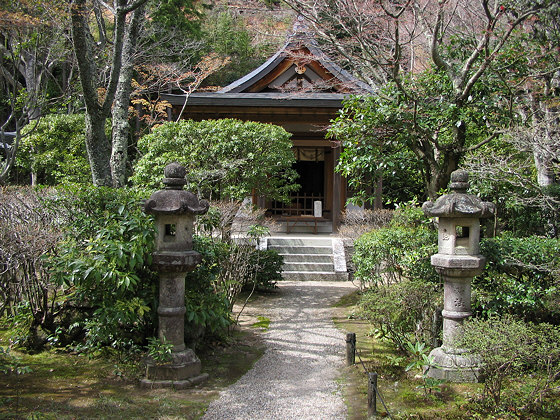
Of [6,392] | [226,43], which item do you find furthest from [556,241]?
[226,43]

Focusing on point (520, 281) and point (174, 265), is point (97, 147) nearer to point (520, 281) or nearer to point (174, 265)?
point (174, 265)

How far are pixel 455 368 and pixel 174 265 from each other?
3.33 metres

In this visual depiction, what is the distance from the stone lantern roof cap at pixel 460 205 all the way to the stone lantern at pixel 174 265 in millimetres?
2716

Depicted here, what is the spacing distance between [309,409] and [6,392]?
9.93ft

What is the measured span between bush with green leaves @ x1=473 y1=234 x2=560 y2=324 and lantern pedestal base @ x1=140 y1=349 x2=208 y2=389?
140 inches

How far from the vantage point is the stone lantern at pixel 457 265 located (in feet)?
18.2

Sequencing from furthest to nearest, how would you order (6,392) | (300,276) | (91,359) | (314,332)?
(300,276) < (314,332) < (91,359) < (6,392)

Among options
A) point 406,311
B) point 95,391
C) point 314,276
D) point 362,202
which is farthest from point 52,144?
point 406,311

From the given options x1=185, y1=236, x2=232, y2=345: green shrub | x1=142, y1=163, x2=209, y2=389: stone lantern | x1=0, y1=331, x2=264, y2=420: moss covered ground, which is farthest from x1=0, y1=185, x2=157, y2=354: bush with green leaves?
x1=185, y1=236, x2=232, y2=345: green shrub

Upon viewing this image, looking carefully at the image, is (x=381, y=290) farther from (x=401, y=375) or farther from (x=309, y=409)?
(x=309, y=409)

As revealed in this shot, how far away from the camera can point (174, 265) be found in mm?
5594

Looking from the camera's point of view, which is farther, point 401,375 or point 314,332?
point 314,332

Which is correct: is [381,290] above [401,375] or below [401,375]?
above

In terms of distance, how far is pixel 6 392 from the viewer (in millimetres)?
4945
